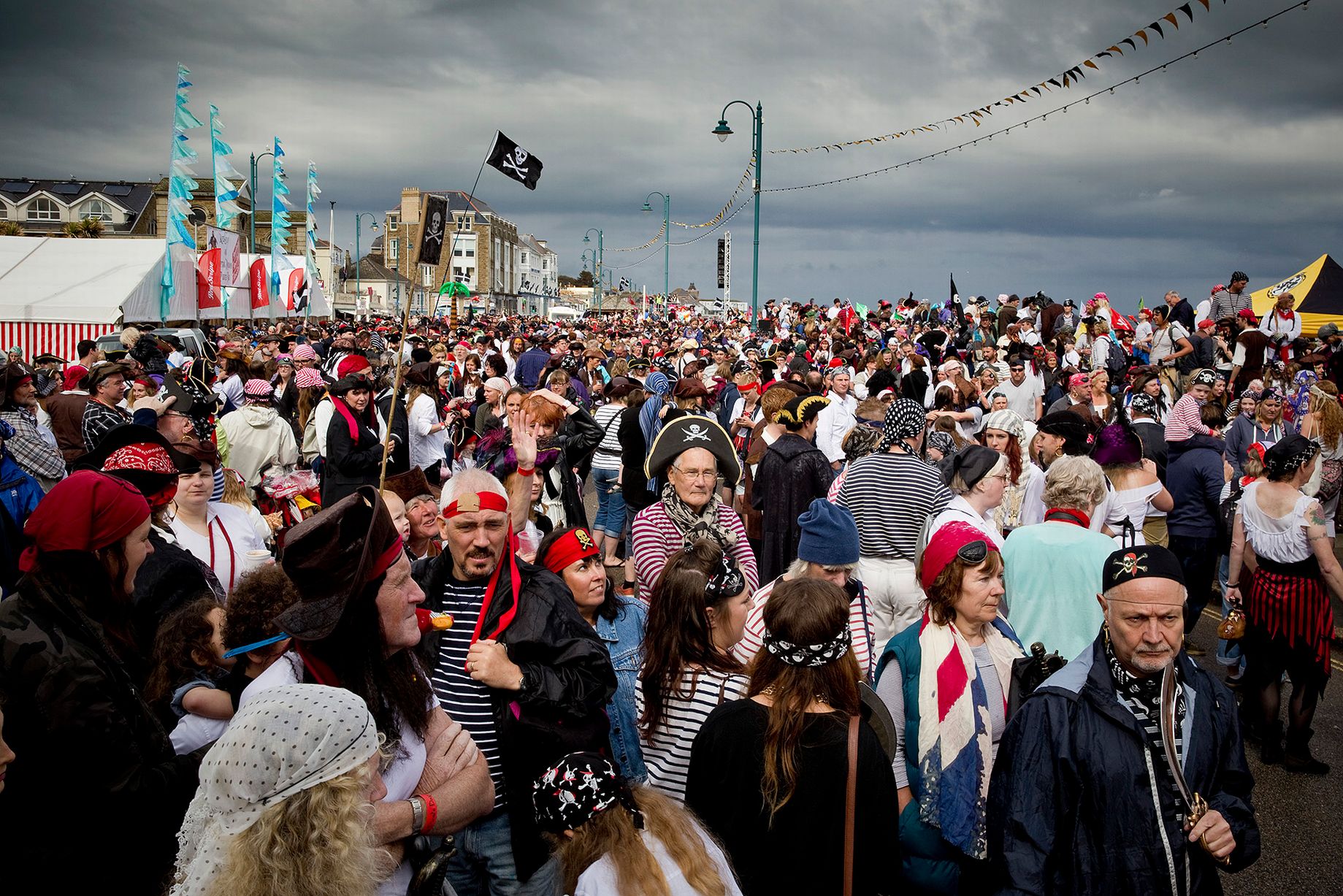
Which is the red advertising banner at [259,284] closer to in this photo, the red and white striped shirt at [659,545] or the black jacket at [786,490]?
the black jacket at [786,490]

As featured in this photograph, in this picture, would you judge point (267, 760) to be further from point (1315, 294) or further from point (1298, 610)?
point (1315, 294)

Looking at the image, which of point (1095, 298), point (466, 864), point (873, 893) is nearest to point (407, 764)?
point (466, 864)

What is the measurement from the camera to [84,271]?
2459cm

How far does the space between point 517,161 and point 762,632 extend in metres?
6.82

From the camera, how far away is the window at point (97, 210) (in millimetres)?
73000

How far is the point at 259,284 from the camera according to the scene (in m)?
32.6

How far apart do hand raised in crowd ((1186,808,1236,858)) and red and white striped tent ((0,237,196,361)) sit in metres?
25.7

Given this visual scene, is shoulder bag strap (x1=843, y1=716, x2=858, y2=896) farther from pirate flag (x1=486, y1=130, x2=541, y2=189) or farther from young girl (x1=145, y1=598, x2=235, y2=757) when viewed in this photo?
pirate flag (x1=486, y1=130, x2=541, y2=189)


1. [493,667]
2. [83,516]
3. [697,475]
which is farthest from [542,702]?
[697,475]

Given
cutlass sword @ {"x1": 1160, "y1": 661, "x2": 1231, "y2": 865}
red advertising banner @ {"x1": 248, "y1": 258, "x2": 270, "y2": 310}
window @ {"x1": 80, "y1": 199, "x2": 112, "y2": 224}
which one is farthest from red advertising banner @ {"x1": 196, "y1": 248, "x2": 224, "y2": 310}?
window @ {"x1": 80, "y1": 199, "x2": 112, "y2": 224}

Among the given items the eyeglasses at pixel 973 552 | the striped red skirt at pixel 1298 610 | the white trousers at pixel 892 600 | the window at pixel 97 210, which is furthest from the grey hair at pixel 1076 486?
the window at pixel 97 210

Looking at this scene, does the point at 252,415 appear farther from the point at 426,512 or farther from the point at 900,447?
the point at 900,447

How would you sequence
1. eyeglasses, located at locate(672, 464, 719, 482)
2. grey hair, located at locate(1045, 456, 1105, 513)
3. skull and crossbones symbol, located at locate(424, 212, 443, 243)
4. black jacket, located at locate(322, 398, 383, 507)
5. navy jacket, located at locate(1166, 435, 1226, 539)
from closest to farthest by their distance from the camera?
grey hair, located at locate(1045, 456, 1105, 513) < eyeglasses, located at locate(672, 464, 719, 482) < skull and crossbones symbol, located at locate(424, 212, 443, 243) < navy jacket, located at locate(1166, 435, 1226, 539) < black jacket, located at locate(322, 398, 383, 507)

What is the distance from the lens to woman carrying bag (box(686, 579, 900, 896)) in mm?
2688
